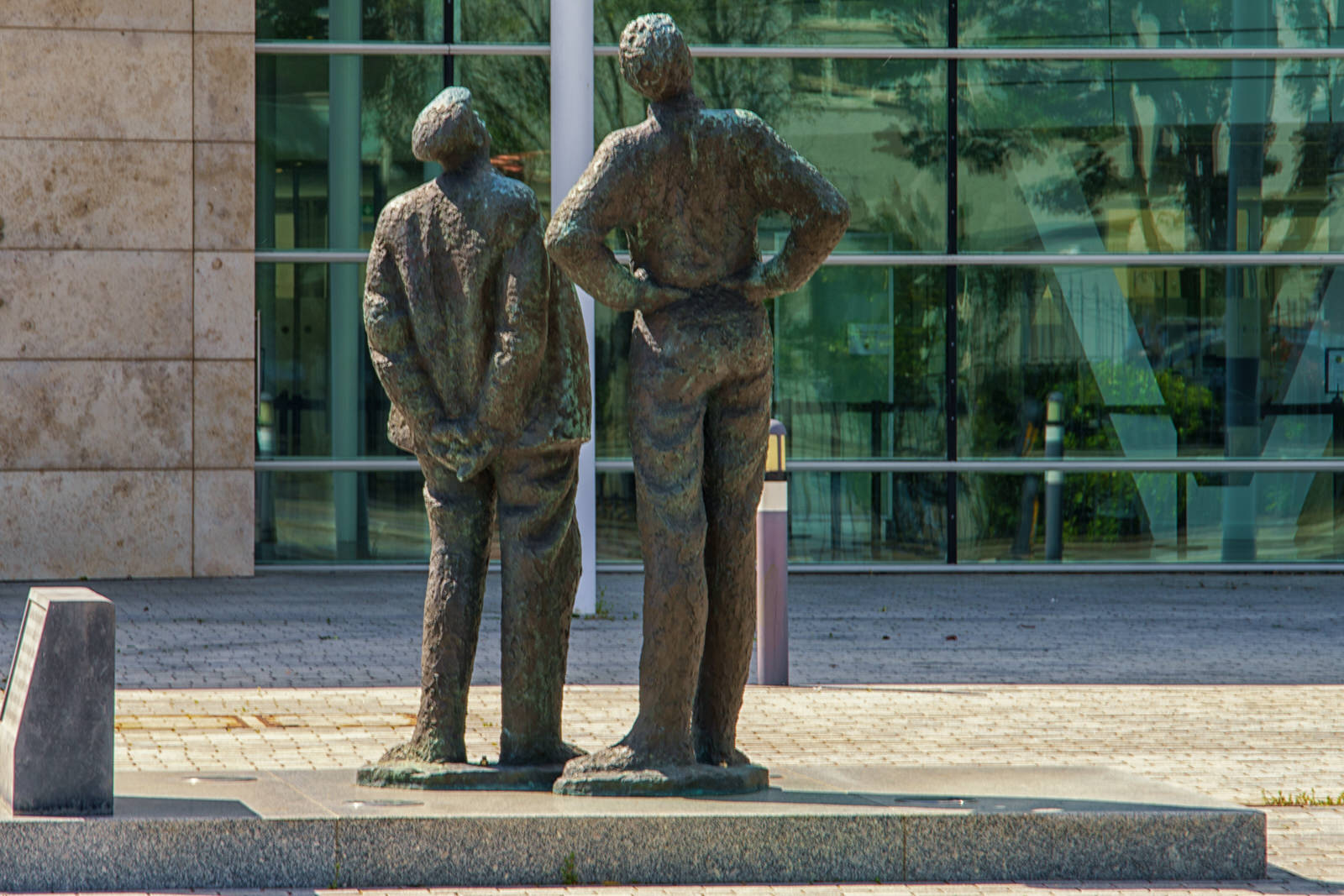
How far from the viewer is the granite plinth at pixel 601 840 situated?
17.3 ft

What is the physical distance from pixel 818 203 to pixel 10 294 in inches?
428

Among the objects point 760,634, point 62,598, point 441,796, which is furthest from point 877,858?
point 760,634

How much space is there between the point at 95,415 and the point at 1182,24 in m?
10.3

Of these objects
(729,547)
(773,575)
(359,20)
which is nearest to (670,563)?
(729,547)

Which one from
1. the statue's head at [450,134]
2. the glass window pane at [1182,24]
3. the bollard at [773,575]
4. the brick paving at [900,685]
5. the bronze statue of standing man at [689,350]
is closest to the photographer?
the bronze statue of standing man at [689,350]

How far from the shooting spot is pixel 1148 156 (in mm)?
17312

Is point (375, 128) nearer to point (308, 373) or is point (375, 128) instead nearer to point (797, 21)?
point (308, 373)

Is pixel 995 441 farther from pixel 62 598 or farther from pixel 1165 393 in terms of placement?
pixel 62 598

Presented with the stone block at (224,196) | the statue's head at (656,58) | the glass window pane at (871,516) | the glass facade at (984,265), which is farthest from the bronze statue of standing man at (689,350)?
the glass window pane at (871,516)

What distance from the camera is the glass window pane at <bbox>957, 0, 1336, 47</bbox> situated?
17.3m

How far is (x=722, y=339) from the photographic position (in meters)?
5.94

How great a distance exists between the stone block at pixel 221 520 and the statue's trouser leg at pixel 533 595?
990 centimetres

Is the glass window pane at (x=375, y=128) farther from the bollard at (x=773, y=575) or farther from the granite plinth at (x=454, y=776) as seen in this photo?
the granite plinth at (x=454, y=776)

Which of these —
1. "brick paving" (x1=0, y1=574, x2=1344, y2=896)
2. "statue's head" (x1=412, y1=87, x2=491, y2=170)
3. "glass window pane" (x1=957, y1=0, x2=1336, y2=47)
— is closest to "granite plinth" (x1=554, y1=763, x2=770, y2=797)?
"brick paving" (x1=0, y1=574, x2=1344, y2=896)
